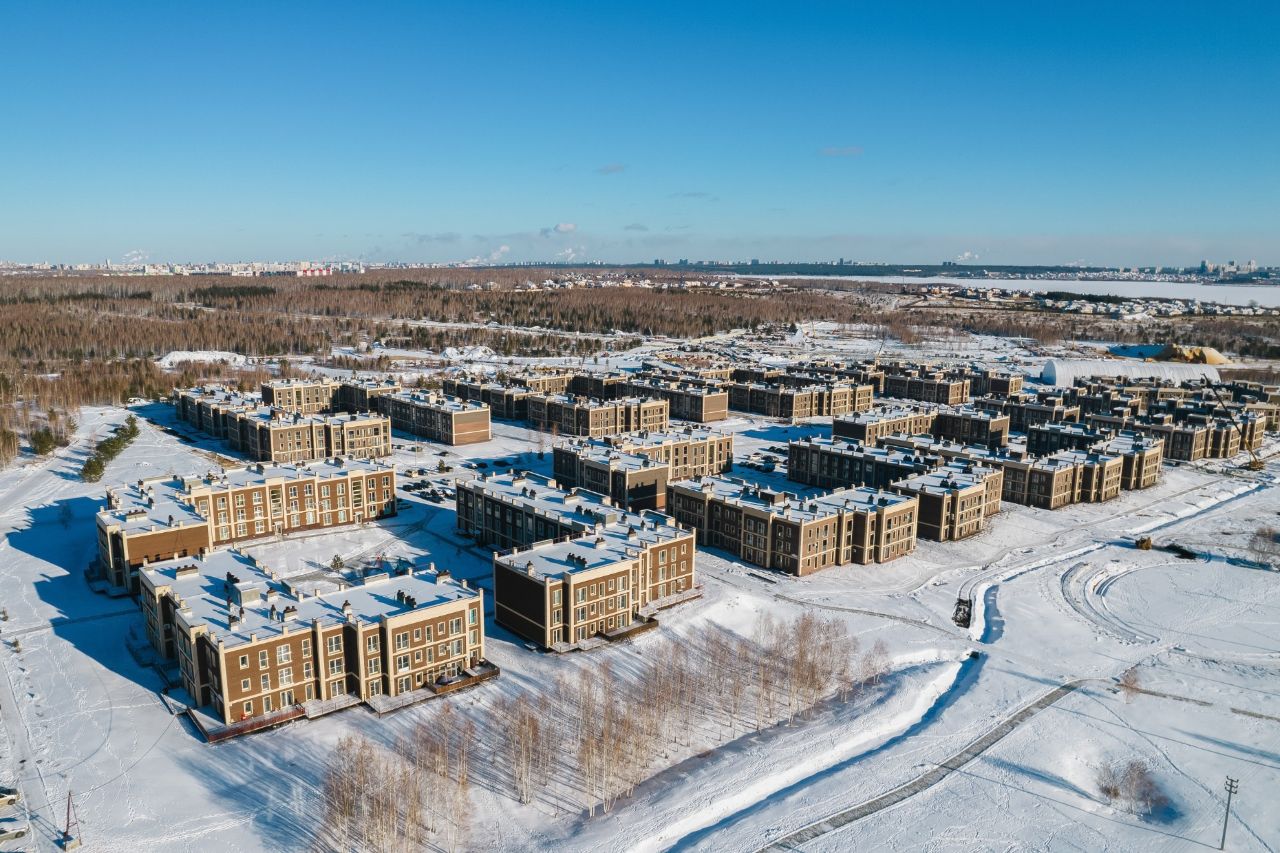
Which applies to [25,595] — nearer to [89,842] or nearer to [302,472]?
[302,472]

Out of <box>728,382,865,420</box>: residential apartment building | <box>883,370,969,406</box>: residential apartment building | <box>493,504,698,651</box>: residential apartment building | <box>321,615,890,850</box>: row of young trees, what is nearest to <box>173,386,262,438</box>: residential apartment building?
<box>493,504,698,651</box>: residential apartment building

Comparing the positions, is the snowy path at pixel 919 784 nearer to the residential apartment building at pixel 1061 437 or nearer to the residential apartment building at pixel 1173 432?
the residential apartment building at pixel 1061 437

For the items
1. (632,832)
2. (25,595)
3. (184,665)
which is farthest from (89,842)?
(25,595)

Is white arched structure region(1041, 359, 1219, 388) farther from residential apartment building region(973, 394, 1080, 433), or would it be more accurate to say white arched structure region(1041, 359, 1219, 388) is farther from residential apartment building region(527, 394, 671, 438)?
residential apartment building region(527, 394, 671, 438)

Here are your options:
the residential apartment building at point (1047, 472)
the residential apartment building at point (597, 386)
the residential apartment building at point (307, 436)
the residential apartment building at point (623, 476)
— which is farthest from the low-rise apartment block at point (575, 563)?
the residential apartment building at point (597, 386)

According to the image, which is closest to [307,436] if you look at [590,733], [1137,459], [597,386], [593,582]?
[597,386]

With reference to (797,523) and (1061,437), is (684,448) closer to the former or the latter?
(797,523)
